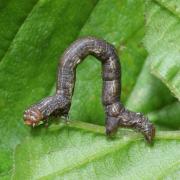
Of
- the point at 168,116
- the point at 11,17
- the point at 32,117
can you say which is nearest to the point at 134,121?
the point at 168,116

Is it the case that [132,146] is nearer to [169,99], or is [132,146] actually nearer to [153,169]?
[153,169]

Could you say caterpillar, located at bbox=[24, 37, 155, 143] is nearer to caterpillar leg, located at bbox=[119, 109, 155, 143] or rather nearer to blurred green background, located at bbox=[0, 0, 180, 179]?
caterpillar leg, located at bbox=[119, 109, 155, 143]

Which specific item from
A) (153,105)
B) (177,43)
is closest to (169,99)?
(153,105)

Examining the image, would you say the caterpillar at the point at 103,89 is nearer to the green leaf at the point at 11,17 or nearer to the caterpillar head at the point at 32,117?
the caterpillar head at the point at 32,117

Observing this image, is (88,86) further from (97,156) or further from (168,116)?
(97,156)

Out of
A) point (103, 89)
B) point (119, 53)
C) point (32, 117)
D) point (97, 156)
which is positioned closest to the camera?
point (97, 156)

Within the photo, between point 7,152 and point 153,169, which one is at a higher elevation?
point 153,169
